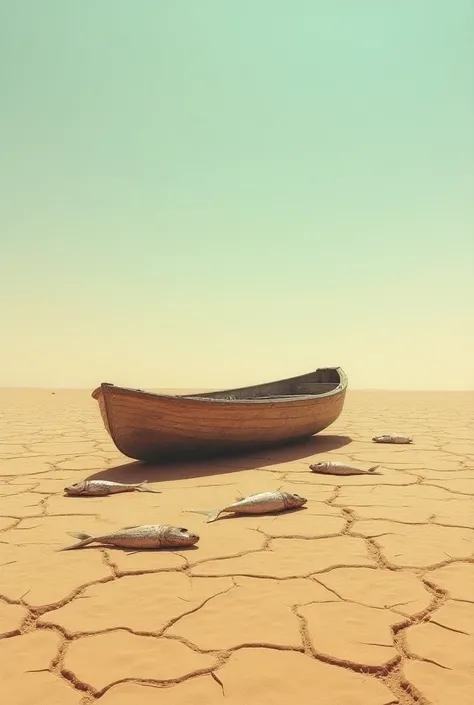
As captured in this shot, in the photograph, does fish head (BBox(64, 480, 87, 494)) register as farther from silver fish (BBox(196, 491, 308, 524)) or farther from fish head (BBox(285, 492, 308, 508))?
fish head (BBox(285, 492, 308, 508))

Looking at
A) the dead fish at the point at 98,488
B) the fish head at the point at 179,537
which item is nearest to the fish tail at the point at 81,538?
the fish head at the point at 179,537

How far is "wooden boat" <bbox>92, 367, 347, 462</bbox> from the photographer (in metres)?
4.14

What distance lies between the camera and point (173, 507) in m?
3.26

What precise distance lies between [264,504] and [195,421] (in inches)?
56.2

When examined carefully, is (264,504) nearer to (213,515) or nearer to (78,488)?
(213,515)

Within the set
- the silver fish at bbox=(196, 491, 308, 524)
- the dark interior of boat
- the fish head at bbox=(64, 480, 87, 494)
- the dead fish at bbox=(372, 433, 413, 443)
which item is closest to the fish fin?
the silver fish at bbox=(196, 491, 308, 524)

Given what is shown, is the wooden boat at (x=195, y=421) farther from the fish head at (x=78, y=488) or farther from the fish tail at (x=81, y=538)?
the fish tail at (x=81, y=538)

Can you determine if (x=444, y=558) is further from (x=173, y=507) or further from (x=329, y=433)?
(x=329, y=433)

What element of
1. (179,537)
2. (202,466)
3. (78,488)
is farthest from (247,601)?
(202,466)

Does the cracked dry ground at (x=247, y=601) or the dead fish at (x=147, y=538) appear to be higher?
the dead fish at (x=147, y=538)

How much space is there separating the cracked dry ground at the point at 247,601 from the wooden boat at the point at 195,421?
638mm

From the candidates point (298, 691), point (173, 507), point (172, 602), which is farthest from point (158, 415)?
point (298, 691)

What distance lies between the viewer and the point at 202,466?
4621 millimetres

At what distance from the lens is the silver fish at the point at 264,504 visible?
303 cm
